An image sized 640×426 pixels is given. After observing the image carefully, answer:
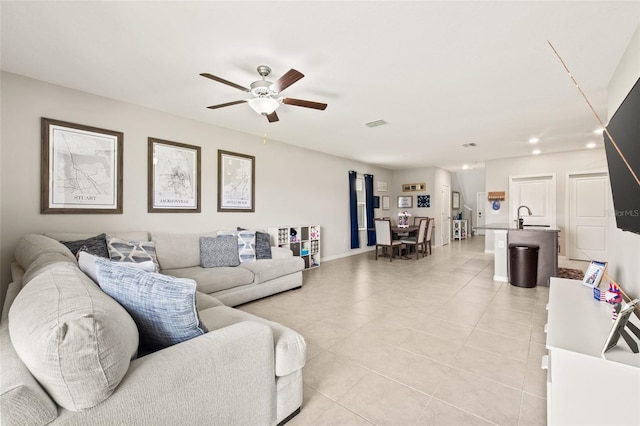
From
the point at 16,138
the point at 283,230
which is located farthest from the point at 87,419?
the point at 283,230

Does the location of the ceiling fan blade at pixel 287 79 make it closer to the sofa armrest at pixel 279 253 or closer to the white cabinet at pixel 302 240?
the sofa armrest at pixel 279 253

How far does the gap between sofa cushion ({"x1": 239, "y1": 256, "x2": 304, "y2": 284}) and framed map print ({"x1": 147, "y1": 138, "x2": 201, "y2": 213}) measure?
128 cm

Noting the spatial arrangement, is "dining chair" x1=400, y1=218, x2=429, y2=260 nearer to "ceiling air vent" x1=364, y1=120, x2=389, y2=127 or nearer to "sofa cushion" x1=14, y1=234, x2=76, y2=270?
"ceiling air vent" x1=364, y1=120, x2=389, y2=127

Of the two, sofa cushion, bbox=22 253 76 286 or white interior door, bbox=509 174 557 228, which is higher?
white interior door, bbox=509 174 557 228

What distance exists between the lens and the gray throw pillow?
11.7 feet

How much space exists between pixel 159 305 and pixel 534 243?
5168 millimetres

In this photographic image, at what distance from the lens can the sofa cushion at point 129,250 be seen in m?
2.82

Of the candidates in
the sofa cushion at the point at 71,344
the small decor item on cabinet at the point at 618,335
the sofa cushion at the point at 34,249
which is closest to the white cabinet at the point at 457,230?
the small decor item on cabinet at the point at 618,335

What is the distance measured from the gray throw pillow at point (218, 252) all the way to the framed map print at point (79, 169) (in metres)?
1.09

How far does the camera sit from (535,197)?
250 inches

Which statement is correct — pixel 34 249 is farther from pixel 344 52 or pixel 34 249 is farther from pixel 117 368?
pixel 344 52

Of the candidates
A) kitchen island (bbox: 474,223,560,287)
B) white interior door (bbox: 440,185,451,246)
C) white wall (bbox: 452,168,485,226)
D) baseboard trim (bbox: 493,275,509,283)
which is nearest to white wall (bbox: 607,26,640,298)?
kitchen island (bbox: 474,223,560,287)

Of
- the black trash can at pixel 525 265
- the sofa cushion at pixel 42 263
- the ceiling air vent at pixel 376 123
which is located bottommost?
the black trash can at pixel 525 265

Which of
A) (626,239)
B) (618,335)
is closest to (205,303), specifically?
(618,335)
